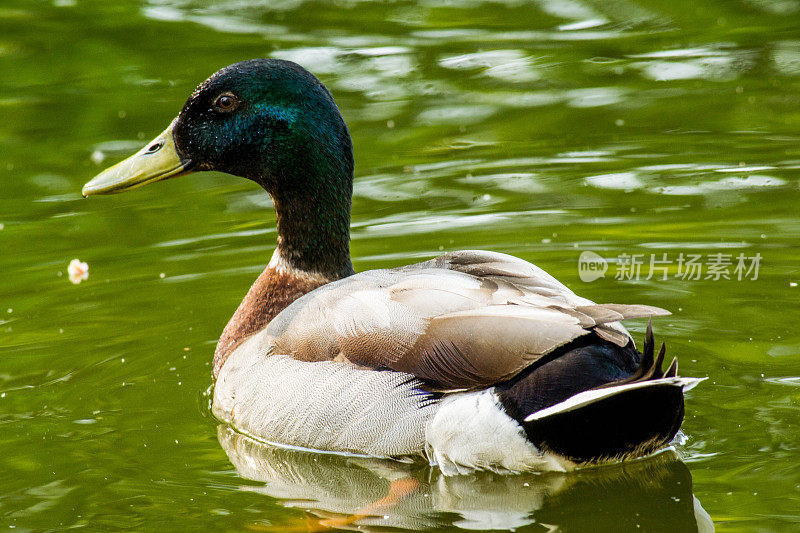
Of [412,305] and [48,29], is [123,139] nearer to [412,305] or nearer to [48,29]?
[48,29]

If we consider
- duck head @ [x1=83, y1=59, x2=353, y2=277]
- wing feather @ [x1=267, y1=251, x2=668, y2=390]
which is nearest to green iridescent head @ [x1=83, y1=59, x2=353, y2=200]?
duck head @ [x1=83, y1=59, x2=353, y2=277]

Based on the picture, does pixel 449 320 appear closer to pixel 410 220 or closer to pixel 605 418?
pixel 605 418

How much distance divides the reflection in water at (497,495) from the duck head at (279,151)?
57.2 inches

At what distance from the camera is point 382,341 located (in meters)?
5.16

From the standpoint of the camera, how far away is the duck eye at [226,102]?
619 centimetres

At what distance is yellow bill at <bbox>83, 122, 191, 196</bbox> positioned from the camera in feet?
20.8

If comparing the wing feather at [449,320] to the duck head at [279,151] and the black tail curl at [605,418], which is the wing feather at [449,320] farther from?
the duck head at [279,151]

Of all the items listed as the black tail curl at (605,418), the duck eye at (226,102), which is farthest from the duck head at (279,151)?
the black tail curl at (605,418)

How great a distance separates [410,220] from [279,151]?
6.97ft

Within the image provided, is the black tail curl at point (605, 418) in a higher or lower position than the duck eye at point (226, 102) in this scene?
lower

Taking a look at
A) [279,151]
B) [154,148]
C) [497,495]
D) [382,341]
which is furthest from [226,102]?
[497,495]

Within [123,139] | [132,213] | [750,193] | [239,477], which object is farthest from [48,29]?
[239,477]

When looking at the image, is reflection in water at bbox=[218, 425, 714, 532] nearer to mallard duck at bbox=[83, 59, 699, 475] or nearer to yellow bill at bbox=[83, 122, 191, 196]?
mallard duck at bbox=[83, 59, 699, 475]

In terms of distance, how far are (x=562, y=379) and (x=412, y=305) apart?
0.78 m
